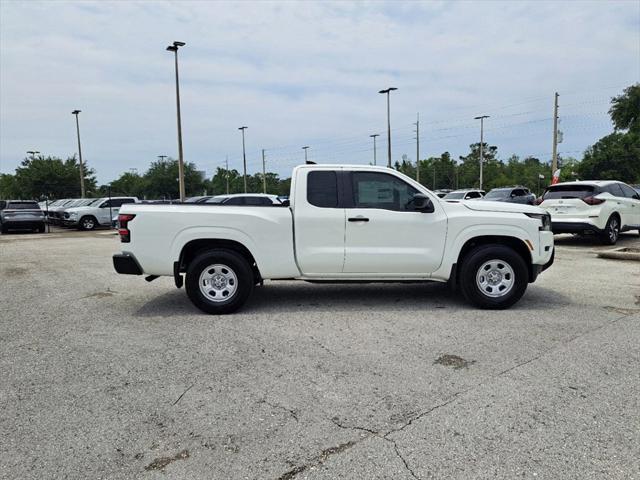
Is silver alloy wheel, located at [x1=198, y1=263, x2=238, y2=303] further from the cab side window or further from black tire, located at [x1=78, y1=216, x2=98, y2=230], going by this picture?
black tire, located at [x1=78, y1=216, x2=98, y2=230]

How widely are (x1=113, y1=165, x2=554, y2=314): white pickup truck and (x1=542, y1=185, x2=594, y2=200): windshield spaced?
7351 mm

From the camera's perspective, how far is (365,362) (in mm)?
4625

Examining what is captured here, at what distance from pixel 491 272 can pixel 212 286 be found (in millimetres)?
3588

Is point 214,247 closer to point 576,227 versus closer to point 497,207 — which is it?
point 497,207

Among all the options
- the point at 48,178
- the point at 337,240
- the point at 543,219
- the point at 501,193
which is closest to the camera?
the point at 337,240

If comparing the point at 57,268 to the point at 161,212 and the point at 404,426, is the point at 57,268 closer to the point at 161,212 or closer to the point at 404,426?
the point at 161,212

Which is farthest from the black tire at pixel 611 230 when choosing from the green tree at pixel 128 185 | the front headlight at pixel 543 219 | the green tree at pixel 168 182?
the green tree at pixel 128 185

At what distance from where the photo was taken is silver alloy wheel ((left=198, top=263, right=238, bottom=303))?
6.42m

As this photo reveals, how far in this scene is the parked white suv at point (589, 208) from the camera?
12.8 meters

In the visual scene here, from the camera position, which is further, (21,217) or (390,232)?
(21,217)

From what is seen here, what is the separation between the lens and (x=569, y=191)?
13.2 metres

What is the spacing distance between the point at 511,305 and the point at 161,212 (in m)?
4.63

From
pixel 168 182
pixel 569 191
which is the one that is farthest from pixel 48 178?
pixel 569 191

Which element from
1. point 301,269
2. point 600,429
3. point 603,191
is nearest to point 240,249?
point 301,269
